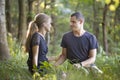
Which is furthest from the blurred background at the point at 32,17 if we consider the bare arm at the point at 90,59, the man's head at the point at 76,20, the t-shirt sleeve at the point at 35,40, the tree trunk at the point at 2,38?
the t-shirt sleeve at the point at 35,40

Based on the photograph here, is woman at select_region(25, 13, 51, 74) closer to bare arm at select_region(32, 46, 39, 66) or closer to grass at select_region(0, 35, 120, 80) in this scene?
bare arm at select_region(32, 46, 39, 66)

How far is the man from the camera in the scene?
22.2ft

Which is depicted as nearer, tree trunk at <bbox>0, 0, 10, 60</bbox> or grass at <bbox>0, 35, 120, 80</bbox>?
grass at <bbox>0, 35, 120, 80</bbox>

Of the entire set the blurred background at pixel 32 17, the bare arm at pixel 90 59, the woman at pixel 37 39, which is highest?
the woman at pixel 37 39

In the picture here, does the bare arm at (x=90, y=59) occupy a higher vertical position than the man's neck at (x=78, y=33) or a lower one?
lower

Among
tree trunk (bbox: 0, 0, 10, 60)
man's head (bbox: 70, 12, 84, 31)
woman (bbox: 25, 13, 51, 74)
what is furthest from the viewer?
tree trunk (bbox: 0, 0, 10, 60)

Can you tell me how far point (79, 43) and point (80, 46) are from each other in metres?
0.06

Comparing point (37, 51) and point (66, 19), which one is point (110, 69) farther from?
point (66, 19)

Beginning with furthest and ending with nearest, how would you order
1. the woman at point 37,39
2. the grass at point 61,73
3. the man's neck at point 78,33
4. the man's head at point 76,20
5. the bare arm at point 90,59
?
the man's neck at point 78,33 → the man's head at point 76,20 → the woman at point 37,39 → the bare arm at point 90,59 → the grass at point 61,73

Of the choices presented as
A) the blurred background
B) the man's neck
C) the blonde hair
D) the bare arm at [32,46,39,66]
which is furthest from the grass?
the man's neck

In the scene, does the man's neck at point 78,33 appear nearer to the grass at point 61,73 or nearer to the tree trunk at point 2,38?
the grass at point 61,73

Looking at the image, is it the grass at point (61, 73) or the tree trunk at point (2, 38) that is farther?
the tree trunk at point (2, 38)

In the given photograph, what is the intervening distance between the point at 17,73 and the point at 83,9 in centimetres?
1735

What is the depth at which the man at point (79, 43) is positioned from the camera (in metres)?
6.75
